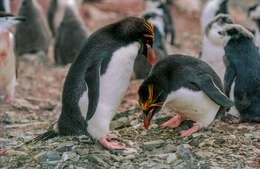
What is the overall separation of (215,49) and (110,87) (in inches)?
113

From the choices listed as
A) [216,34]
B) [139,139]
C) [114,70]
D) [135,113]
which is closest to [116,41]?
[114,70]

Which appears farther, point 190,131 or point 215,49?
point 215,49

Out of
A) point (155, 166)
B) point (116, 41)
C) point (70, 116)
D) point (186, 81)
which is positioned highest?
point (116, 41)

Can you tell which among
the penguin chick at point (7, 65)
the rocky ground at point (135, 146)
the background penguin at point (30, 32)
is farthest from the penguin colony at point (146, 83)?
the background penguin at point (30, 32)

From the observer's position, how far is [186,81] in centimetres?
392

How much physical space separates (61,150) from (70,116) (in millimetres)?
329

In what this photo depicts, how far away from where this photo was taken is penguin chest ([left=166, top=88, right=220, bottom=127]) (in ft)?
12.8

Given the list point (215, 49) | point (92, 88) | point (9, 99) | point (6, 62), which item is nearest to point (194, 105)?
point (92, 88)

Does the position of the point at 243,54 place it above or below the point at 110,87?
above

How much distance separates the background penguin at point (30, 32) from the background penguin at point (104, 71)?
5349 mm

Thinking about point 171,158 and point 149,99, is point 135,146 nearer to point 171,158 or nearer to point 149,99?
point 171,158

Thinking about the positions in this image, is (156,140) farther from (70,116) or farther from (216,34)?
(216,34)

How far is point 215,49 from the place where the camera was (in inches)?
238

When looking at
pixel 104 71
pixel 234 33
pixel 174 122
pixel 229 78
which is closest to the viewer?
pixel 104 71
